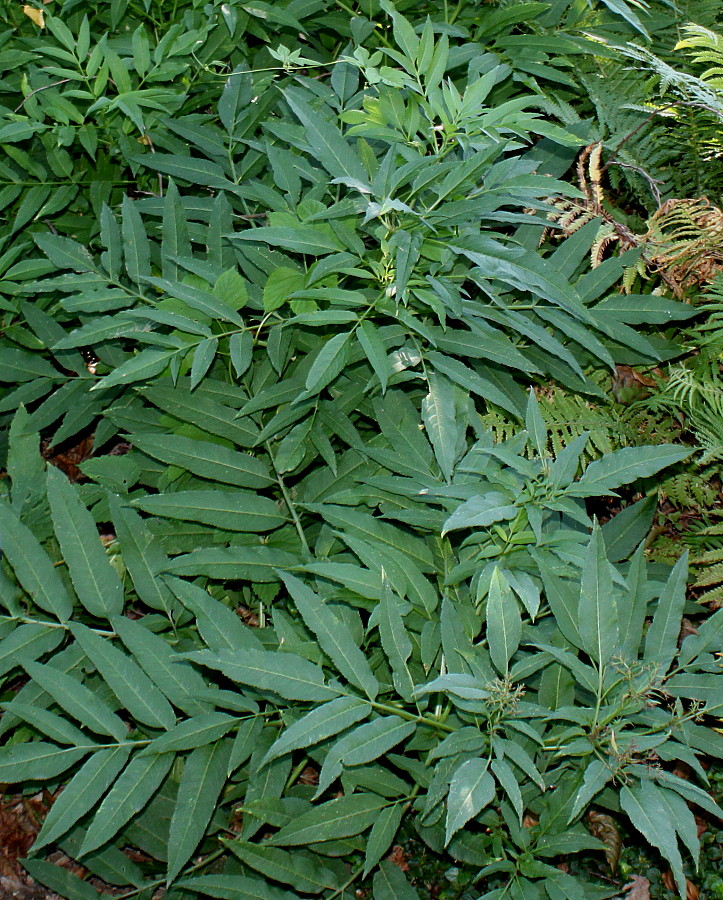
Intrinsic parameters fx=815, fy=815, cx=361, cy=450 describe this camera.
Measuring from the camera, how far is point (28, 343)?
8.61ft

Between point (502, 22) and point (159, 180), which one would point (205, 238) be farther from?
point (502, 22)

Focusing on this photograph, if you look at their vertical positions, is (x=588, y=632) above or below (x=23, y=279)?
below

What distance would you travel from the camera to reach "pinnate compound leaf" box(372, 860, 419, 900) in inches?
69.4

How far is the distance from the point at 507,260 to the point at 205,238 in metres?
1.01

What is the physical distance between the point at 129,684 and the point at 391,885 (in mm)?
722

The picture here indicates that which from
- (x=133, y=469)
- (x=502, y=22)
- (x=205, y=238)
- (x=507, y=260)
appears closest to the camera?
(x=507, y=260)

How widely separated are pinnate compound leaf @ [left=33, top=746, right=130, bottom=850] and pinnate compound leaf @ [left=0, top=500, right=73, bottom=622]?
1.13 feet

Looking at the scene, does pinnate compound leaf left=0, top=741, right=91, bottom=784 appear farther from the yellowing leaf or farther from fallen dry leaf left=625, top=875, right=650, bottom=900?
the yellowing leaf

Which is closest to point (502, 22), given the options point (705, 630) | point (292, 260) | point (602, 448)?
point (292, 260)

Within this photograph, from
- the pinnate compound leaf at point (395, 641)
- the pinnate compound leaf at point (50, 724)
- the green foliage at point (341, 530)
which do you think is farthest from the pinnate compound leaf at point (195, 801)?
the pinnate compound leaf at point (395, 641)

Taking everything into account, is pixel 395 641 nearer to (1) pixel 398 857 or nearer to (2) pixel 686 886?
(1) pixel 398 857

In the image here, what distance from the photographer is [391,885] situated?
1784 millimetres

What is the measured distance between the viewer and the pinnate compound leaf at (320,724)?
1483 millimetres

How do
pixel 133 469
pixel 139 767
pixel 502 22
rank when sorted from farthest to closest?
pixel 502 22 < pixel 133 469 < pixel 139 767
